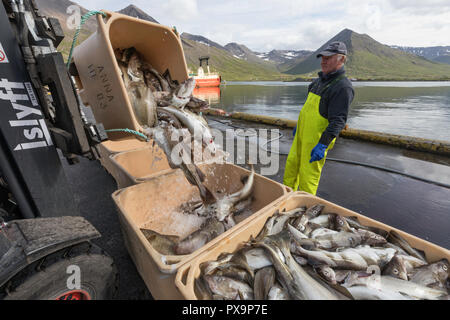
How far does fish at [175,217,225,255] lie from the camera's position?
214 centimetres

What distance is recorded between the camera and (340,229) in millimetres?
1846

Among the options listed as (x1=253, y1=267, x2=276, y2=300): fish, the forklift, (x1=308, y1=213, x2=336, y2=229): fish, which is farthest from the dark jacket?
the forklift

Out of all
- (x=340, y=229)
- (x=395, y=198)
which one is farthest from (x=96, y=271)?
(x=395, y=198)

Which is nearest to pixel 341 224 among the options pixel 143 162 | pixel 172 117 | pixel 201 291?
pixel 201 291

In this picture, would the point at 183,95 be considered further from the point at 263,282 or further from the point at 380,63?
the point at 380,63

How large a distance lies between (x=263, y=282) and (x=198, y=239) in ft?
2.97

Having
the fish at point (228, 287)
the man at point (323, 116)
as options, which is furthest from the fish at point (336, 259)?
the man at point (323, 116)

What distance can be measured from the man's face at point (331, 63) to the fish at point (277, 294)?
2935 mm

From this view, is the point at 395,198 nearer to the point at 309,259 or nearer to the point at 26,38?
the point at 309,259

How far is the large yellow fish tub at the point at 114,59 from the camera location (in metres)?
1.79

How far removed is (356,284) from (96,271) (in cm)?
184

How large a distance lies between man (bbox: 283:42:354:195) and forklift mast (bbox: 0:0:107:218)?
2816 mm

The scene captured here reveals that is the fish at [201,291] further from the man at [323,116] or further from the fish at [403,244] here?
the man at [323,116]

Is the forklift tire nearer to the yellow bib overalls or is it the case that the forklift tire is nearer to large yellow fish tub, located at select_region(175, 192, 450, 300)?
large yellow fish tub, located at select_region(175, 192, 450, 300)
